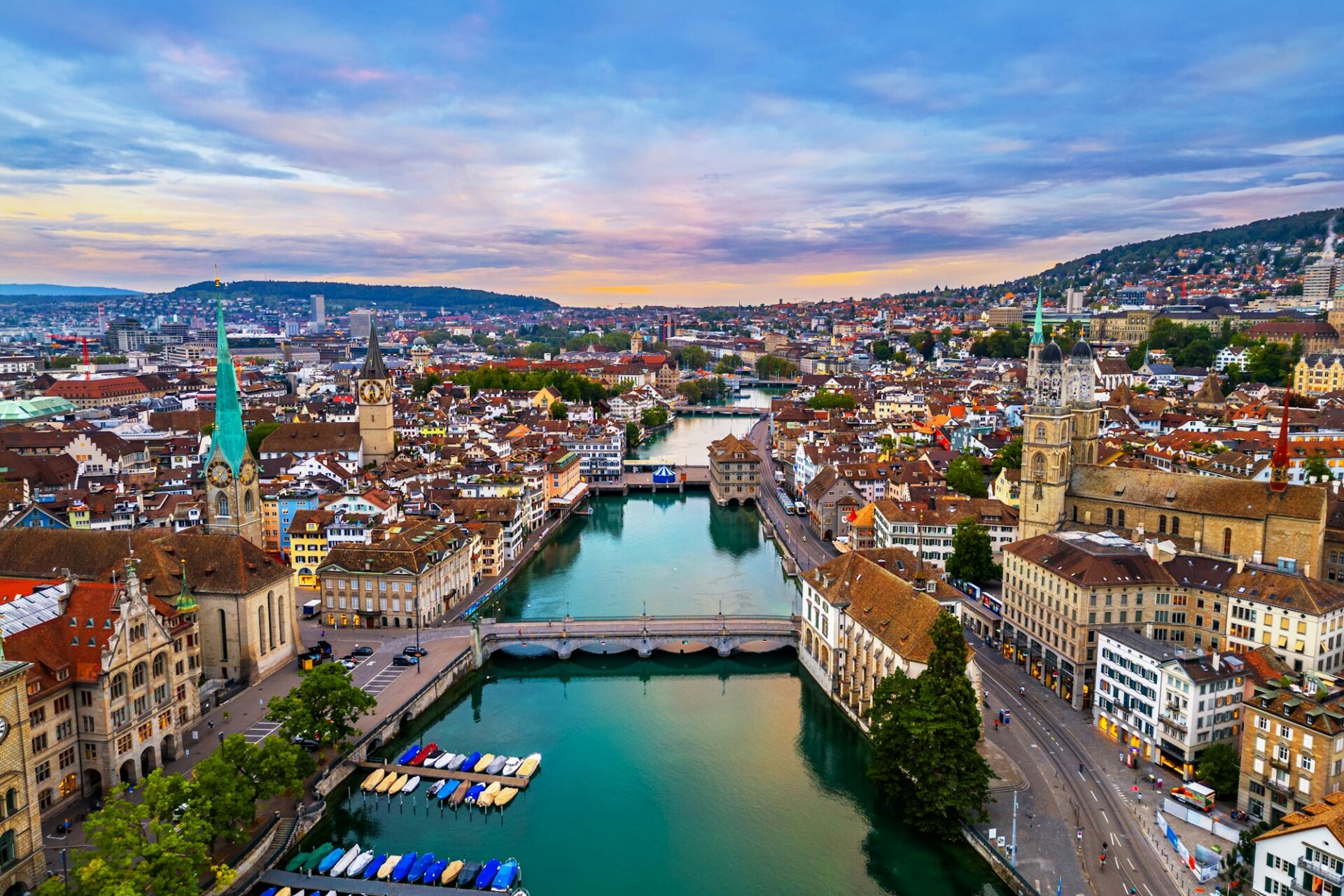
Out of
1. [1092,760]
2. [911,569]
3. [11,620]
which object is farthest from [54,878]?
[911,569]

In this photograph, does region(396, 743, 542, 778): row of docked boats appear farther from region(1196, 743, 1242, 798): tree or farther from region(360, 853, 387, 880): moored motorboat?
region(1196, 743, 1242, 798): tree

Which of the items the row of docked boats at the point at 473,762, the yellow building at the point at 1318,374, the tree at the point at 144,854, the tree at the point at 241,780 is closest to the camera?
the tree at the point at 144,854

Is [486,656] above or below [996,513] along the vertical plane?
below

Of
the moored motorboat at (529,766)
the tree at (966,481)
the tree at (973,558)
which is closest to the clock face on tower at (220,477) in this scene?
the moored motorboat at (529,766)

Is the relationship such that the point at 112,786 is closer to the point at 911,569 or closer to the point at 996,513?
the point at 911,569

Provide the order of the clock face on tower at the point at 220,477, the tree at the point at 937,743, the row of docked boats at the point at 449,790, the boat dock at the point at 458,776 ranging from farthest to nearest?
the clock face on tower at the point at 220,477 < the boat dock at the point at 458,776 < the row of docked boats at the point at 449,790 < the tree at the point at 937,743

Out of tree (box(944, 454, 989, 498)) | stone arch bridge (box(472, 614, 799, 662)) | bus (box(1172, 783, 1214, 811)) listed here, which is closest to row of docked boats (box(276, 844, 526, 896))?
stone arch bridge (box(472, 614, 799, 662))

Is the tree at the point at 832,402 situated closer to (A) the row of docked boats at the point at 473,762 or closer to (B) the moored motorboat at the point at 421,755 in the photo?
(A) the row of docked boats at the point at 473,762
